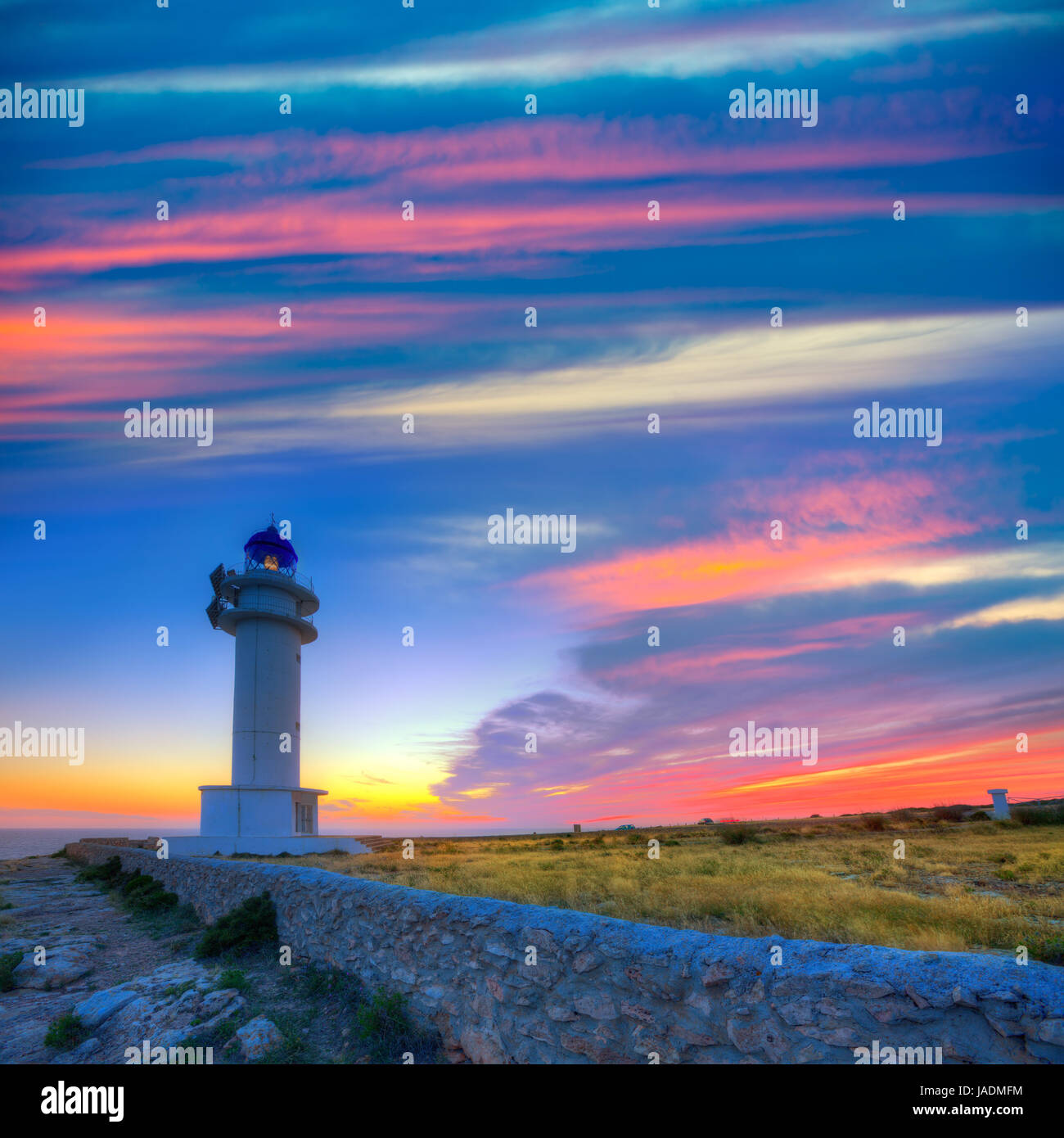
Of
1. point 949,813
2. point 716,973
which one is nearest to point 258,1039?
point 716,973

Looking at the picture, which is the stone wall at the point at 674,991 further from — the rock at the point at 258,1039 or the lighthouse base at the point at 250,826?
the lighthouse base at the point at 250,826

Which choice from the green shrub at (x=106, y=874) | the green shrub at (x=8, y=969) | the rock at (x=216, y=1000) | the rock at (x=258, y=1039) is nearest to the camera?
the rock at (x=258, y=1039)

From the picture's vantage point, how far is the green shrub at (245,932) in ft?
36.3

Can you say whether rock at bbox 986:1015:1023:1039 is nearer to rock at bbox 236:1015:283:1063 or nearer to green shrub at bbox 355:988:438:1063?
green shrub at bbox 355:988:438:1063

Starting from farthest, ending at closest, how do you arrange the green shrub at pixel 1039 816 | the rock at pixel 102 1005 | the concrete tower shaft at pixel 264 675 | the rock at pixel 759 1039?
the green shrub at pixel 1039 816 → the concrete tower shaft at pixel 264 675 → the rock at pixel 102 1005 → the rock at pixel 759 1039

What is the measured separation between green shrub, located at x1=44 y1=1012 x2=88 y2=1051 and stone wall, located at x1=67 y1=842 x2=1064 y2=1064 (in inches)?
133

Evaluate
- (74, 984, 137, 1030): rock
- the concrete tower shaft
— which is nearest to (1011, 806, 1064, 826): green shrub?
the concrete tower shaft

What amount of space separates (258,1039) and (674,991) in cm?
514

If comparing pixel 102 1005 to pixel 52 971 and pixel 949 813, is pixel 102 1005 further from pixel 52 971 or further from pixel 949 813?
pixel 949 813

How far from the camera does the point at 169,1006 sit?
337 inches

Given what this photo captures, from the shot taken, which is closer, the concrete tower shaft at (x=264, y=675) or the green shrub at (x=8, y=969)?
the green shrub at (x=8, y=969)

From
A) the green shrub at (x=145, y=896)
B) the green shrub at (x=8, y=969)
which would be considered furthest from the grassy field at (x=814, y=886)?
the green shrub at (x=8, y=969)

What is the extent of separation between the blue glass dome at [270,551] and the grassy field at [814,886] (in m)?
14.7
